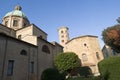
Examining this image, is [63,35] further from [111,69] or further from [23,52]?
[111,69]

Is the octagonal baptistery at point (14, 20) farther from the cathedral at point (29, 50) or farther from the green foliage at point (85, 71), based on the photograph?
the green foliage at point (85, 71)

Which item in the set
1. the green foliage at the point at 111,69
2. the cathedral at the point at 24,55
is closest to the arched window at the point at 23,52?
the cathedral at the point at 24,55

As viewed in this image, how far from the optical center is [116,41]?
2606 centimetres

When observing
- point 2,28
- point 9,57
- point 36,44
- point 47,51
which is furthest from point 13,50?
point 2,28

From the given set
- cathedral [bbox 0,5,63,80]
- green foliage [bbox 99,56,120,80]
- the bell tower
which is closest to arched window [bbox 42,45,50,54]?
cathedral [bbox 0,5,63,80]

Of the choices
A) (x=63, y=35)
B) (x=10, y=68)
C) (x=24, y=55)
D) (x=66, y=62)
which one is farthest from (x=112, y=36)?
(x=63, y=35)

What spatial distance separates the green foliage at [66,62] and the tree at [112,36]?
8.82 metres

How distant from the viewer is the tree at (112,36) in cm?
2566

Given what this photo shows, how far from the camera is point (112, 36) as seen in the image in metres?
26.7

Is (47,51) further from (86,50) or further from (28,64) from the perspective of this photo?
(86,50)

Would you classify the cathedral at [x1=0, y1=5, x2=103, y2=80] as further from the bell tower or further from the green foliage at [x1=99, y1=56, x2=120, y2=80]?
the bell tower

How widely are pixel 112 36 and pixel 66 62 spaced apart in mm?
11278

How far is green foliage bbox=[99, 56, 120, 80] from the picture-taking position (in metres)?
15.7

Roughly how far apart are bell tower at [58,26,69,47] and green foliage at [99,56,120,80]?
40920 mm
